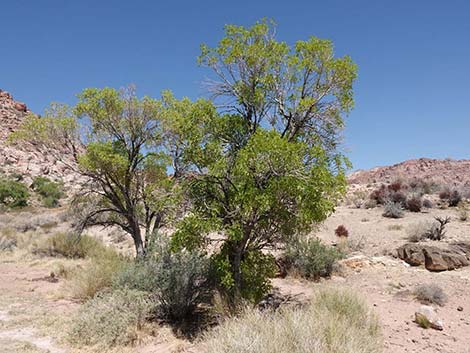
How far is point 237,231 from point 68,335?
377 cm

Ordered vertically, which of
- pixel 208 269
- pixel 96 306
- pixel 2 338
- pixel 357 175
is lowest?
pixel 2 338

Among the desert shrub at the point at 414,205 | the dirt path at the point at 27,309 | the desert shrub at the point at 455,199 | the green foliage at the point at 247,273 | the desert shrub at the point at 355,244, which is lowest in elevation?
the dirt path at the point at 27,309

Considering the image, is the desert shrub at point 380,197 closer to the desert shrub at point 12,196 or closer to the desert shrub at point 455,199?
the desert shrub at point 455,199

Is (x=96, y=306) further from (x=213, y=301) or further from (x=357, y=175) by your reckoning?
(x=357, y=175)

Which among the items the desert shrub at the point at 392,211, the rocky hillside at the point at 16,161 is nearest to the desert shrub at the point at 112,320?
the desert shrub at the point at 392,211

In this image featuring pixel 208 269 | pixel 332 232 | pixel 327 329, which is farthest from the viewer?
pixel 332 232

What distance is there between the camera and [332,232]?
18.5 meters

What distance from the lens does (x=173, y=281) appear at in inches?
330

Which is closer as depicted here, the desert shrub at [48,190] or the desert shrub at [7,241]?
the desert shrub at [7,241]

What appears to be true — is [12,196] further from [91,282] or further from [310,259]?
[310,259]

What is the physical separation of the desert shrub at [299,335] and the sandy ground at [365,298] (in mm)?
682

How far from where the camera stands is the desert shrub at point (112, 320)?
6.88 meters

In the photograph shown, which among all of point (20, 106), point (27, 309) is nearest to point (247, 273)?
point (27, 309)

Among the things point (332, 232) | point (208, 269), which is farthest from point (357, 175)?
point (208, 269)
